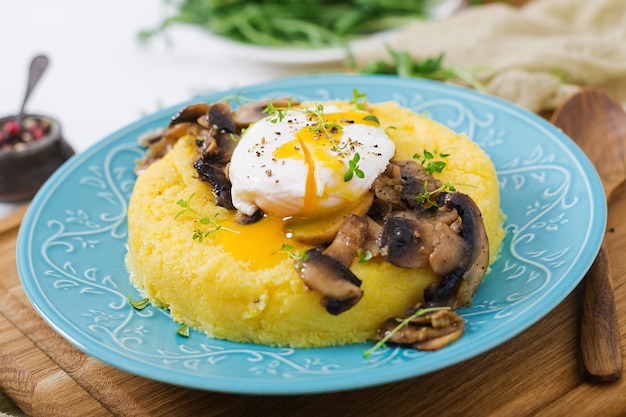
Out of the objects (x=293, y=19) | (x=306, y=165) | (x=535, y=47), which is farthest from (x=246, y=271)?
(x=293, y=19)

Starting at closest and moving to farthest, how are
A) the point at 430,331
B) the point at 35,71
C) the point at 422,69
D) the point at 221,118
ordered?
the point at 430,331
the point at 221,118
the point at 35,71
the point at 422,69

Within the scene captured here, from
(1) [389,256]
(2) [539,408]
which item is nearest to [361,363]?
(1) [389,256]

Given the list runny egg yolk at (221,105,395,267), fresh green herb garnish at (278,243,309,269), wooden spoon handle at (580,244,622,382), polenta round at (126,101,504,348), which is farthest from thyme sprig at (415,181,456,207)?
wooden spoon handle at (580,244,622,382)

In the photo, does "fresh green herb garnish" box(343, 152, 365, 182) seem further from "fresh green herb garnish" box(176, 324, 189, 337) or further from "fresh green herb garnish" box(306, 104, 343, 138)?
"fresh green herb garnish" box(176, 324, 189, 337)

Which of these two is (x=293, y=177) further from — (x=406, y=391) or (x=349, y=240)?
(x=406, y=391)

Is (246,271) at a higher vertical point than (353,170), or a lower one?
lower

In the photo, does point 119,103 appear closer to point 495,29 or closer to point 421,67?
point 421,67

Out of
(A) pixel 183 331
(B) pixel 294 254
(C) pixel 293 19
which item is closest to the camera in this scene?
(B) pixel 294 254

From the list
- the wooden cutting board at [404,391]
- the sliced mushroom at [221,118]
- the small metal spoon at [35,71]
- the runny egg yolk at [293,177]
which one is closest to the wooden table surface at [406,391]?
the wooden cutting board at [404,391]
